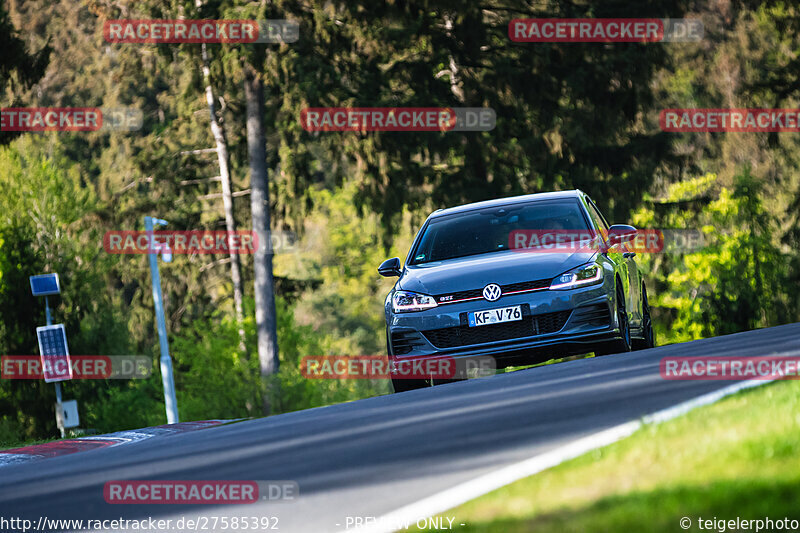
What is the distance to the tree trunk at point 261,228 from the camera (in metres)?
35.5

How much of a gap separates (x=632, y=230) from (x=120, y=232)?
32078 mm

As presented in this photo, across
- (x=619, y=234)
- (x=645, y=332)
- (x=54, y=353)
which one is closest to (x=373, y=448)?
(x=619, y=234)

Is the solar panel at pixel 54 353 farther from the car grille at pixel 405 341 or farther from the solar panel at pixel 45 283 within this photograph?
the car grille at pixel 405 341

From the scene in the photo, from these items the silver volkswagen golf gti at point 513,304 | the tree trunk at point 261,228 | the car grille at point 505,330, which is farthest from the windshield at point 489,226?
the tree trunk at point 261,228

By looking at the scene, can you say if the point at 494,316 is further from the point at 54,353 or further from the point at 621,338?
the point at 54,353

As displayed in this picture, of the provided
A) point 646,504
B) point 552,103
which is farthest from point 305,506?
point 552,103

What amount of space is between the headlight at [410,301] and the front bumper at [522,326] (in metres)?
0.06

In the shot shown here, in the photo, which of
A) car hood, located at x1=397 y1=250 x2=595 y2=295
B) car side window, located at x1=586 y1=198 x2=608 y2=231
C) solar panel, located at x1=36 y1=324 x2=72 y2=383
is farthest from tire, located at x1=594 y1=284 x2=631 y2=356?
solar panel, located at x1=36 y1=324 x2=72 y2=383

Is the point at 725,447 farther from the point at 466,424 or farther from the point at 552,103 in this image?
the point at 552,103

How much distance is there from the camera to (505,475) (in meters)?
5.93

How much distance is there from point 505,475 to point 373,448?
179 centimetres

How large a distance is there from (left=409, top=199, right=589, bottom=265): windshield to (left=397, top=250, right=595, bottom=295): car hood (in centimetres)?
46

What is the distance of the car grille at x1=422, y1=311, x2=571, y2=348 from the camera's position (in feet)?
39.3

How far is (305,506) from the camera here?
239 inches
